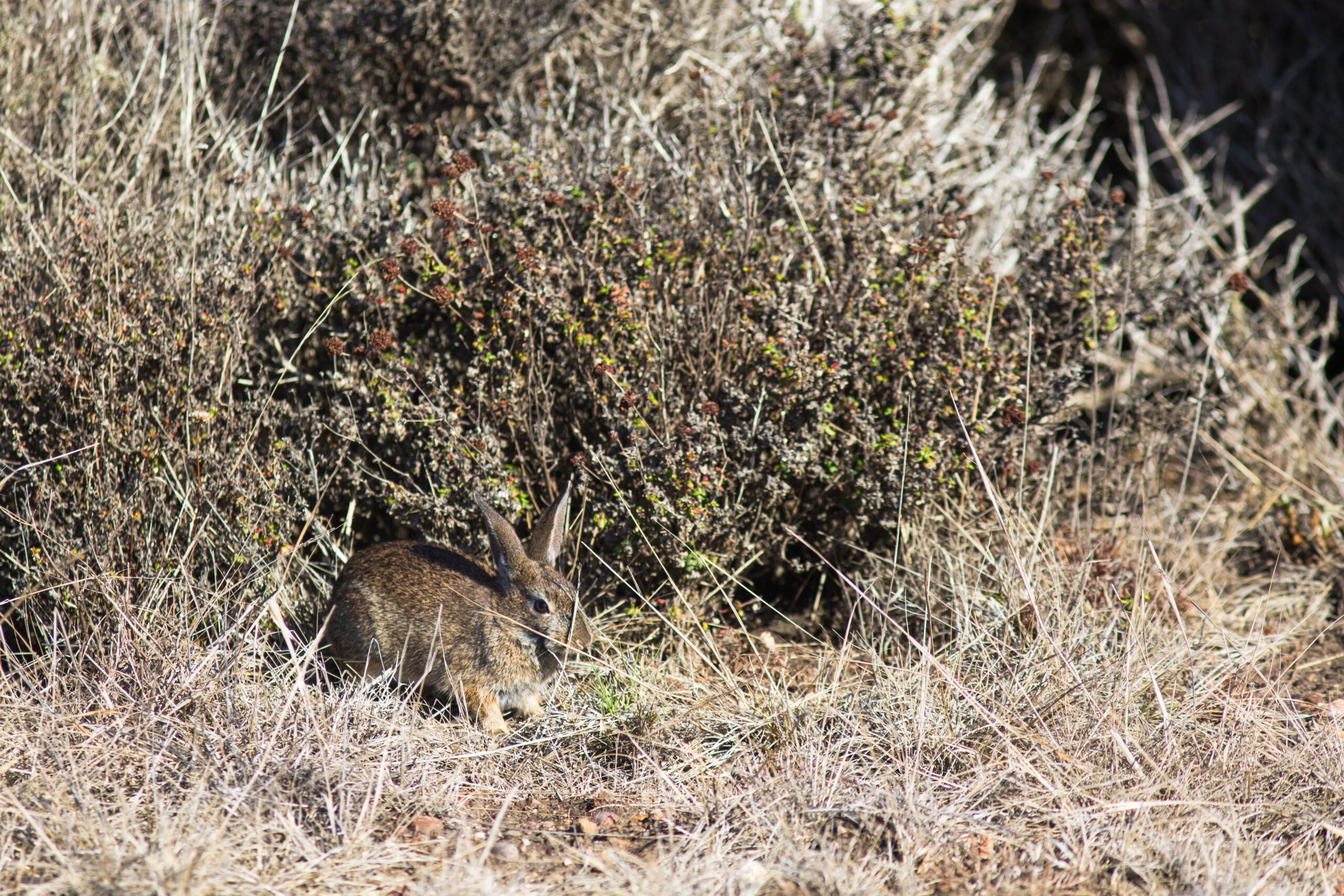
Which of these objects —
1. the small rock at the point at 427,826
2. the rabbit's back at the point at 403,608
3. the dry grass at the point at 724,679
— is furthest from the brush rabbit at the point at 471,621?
A: the small rock at the point at 427,826

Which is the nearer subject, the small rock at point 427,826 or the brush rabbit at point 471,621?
the small rock at point 427,826

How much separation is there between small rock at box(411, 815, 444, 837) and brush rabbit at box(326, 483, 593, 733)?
2.10ft

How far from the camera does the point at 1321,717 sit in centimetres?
370

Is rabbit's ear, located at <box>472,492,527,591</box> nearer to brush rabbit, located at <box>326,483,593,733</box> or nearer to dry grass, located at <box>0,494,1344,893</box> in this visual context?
brush rabbit, located at <box>326,483,593,733</box>

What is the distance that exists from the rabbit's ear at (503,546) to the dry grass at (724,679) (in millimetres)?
440

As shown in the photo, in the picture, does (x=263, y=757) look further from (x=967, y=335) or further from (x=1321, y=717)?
(x=1321, y=717)

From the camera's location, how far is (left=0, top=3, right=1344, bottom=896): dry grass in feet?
9.48

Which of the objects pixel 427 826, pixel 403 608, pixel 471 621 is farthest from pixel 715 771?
pixel 403 608

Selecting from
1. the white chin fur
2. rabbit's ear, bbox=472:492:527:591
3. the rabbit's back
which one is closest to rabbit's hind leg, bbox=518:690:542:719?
the white chin fur

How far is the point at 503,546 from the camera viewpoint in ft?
12.2

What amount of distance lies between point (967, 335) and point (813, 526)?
102cm

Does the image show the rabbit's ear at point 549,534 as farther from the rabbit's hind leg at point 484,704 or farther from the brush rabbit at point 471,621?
the rabbit's hind leg at point 484,704

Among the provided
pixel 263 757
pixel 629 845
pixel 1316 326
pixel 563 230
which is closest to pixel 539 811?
pixel 629 845

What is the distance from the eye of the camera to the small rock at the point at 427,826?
10.1ft
